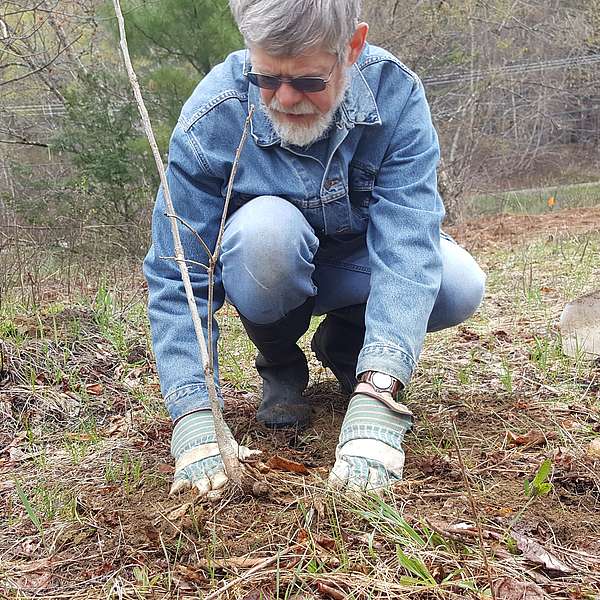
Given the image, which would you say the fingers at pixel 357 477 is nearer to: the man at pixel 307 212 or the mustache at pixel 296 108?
the man at pixel 307 212

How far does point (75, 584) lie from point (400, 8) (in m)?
11.0

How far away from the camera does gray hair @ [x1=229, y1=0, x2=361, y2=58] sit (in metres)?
1.57

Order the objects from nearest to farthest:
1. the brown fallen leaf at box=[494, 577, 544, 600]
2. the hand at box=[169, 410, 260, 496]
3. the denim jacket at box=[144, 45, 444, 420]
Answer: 1. the brown fallen leaf at box=[494, 577, 544, 600]
2. the hand at box=[169, 410, 260, 496]
3. the denim jacket at box=[144, 45, 444, 420]

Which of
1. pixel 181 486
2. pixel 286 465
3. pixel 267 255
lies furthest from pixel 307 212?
pixel 181 486

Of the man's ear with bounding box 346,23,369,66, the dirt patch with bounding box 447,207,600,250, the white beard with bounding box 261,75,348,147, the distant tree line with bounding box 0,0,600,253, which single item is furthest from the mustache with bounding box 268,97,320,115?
the dirt patch with bounding box 447,207,600,250

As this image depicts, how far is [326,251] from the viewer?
6.91ft

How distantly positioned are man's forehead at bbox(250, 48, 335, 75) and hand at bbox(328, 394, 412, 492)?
0.77 m

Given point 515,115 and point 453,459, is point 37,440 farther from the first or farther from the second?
point 515,115

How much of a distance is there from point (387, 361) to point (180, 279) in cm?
56

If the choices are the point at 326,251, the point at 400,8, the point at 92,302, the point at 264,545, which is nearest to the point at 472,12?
the point at 400,8

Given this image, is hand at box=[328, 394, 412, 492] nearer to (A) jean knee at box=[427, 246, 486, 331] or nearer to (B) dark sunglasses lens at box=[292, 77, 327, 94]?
(A) jean knee at box=[427, 246, 486, 331]

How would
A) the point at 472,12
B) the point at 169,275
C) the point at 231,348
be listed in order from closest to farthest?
1. the point at 169,275
2. the point at 231,348
3. the point at 472,12

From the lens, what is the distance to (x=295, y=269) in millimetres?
1854

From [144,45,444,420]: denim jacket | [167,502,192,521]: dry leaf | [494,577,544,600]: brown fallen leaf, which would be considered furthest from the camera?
[144,45,444,420]: denim jacket
